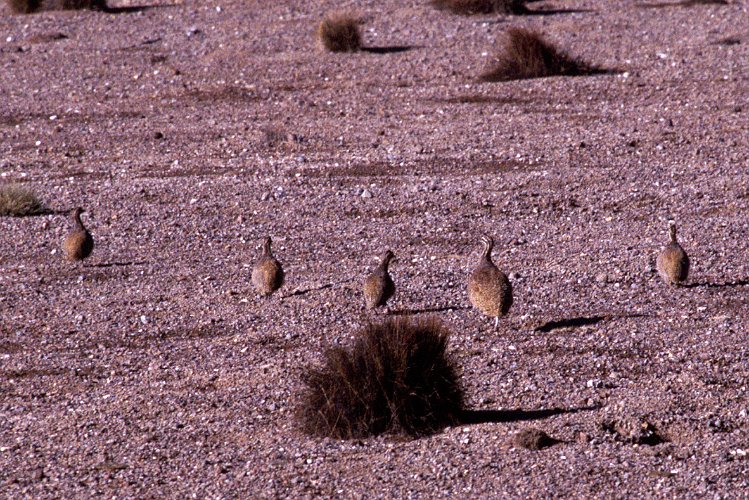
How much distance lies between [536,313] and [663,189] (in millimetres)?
4952

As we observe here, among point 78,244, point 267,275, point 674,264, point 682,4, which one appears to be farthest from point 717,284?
point 682,4

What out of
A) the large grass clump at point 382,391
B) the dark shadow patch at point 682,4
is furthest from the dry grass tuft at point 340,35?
the large grass clump at point 382,391

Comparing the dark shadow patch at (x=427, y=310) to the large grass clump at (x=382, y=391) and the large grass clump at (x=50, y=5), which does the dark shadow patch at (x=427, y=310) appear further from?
the large grass clump at (x=50, y=5)

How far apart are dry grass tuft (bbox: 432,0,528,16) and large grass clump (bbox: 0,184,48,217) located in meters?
14.2

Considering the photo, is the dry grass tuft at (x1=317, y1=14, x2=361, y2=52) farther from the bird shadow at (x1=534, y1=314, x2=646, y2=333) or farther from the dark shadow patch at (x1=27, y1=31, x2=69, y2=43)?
the bird shadow at (x1=534, y1=314, x2=646, y2=333)

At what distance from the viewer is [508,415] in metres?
8.34

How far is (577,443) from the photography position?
7.80 m

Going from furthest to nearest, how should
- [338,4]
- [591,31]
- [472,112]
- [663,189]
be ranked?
[338,4], [591,31], [472,112], [663,189]

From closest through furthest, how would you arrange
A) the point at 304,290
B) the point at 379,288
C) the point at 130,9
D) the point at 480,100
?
the point at 379,288, the point at 304,290, the point at 480,100, the point at 130,9

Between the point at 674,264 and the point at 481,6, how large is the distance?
17.4 m

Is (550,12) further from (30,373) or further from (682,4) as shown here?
(30,373)

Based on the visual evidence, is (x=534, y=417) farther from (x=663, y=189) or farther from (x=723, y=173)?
(x=723, y=173)

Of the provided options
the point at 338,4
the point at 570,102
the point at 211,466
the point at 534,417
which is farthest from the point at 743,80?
the point at 211,466

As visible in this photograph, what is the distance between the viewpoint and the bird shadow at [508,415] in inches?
324
